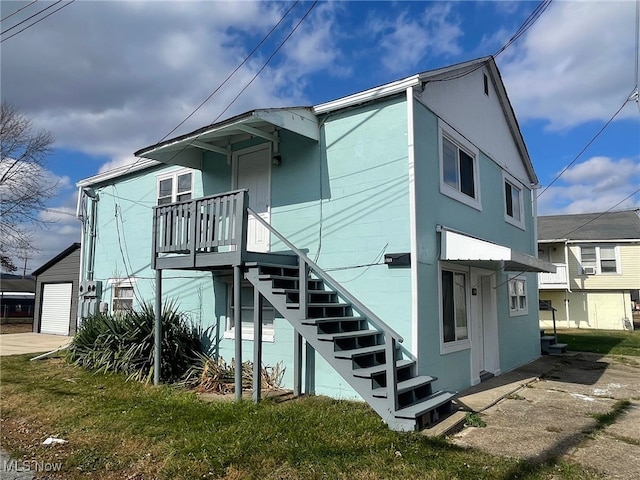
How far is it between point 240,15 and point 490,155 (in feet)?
20.4

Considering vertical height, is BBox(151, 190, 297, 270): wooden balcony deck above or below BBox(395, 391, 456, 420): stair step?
above

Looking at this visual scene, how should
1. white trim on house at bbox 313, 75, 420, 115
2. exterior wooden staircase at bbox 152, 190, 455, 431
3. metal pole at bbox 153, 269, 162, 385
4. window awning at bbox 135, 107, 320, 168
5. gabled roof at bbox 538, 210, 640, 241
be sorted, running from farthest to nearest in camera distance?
gabled roof at bbox 538, 210, 640, 241 → metal pole at bbox 153, 269, 162, 385 → window awning at bbox 135, 107, 320, 168 → white trim on house at bbox 313, 75, 420, 115 → exterior wooden staircase at bbox 152, 190, 455, 431

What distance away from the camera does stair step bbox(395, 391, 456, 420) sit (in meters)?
5.36

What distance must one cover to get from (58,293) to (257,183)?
1398cm

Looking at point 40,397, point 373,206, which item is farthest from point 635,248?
point 40,397

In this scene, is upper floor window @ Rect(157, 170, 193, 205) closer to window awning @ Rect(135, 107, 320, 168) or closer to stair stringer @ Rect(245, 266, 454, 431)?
window awning @ Rect(135, 107, 320, 168)

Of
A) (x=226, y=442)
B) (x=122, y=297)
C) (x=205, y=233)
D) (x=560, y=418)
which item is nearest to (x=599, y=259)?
(x=560, y=418)

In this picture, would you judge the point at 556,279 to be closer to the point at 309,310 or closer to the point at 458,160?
the point at 458,160

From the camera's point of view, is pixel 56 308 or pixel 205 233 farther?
pixel 56 308

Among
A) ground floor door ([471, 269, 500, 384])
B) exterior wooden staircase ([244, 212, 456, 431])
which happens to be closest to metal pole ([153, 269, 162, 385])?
exterior wooden staircase ([244, 212, 456, 431])

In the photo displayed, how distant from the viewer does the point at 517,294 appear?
39.4 feet

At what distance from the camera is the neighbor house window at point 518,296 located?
455 inches

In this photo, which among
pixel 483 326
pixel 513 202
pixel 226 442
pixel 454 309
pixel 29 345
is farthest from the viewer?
pixel 29 345

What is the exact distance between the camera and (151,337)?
8.88m
